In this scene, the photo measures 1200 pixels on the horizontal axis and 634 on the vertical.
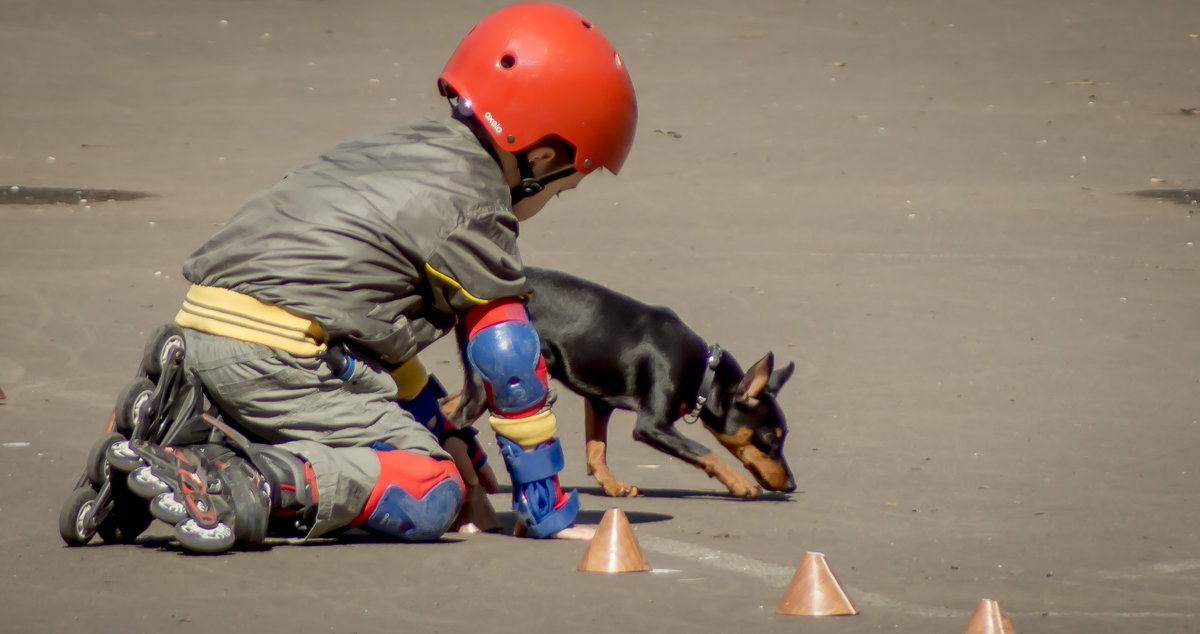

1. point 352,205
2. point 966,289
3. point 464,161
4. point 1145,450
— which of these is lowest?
point 352,205

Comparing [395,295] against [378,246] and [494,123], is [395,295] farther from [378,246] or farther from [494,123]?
[494,123]

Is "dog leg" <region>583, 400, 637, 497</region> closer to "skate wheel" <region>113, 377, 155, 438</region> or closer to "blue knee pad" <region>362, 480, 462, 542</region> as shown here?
"blue knee pad" <region>362, 480, 462, 542</region>

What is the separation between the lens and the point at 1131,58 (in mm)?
18000

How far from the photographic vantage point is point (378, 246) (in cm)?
520

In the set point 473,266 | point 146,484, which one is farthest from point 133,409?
point 473,266

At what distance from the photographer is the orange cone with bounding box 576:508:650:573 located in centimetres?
501

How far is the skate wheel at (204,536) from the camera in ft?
15.9

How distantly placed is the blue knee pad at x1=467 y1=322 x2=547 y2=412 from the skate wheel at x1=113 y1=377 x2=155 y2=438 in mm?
978

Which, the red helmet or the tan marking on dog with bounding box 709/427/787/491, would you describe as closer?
the red helmet

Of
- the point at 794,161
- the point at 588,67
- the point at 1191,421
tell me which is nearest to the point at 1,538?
the point at 588,67

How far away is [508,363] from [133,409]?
3.63ft

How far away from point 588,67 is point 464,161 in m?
0.52

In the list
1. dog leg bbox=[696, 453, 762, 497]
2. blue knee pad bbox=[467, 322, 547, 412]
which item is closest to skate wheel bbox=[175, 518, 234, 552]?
blue knee pad bbox=[467, 322, 547, 412]

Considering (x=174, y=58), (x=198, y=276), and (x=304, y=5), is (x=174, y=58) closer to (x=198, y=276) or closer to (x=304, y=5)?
(x=304, y=5)
